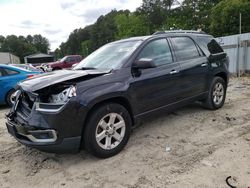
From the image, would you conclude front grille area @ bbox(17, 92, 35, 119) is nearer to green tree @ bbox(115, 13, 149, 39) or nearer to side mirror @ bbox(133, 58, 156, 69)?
side mirror @ bbox(133, 58, 156, 69)

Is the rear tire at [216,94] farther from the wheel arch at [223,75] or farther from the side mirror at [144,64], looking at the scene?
the side mirror at [144,64]

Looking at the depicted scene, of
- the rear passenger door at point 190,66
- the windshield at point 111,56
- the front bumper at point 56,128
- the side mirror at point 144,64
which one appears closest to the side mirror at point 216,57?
the rear passenger door at point 190,66

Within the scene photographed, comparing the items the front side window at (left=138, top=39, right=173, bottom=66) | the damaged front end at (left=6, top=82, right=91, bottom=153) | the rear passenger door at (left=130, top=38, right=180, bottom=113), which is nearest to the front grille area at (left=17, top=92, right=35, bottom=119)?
the damaged front end at (left=6, top=82, right=91, bottom=153)

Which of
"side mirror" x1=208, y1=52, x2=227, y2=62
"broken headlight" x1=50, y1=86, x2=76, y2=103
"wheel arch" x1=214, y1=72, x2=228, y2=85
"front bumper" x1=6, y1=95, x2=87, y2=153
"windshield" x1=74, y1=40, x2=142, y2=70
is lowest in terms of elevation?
"front bumper" x1=6, y1=95, x2=87, y2=153

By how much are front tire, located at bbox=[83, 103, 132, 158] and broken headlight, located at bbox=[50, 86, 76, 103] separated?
0.42 metres

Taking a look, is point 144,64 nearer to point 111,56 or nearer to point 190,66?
point 111,56

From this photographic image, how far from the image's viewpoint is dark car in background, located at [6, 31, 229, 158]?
3.66 m

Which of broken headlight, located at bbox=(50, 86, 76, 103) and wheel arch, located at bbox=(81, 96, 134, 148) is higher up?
broken headlight, located at bbox=(50, 86, 76, 103)

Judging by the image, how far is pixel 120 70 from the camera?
425 centimetres

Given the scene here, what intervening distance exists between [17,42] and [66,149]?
355 feet

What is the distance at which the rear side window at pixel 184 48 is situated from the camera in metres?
5.27

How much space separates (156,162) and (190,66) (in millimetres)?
2253

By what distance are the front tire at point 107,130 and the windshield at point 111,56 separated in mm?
754

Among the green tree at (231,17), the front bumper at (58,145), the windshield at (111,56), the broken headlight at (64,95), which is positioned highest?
the green tree at (231,17)
